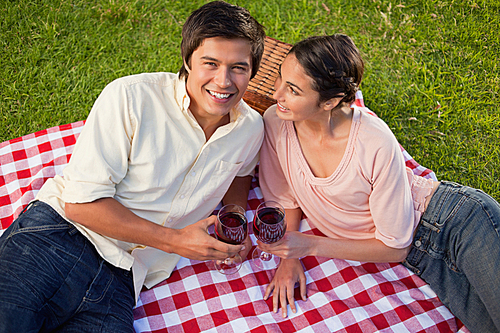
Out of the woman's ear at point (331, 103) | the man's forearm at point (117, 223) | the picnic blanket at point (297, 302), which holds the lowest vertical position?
the picnic blanket at point (297, 302)

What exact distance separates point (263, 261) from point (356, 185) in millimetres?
1008

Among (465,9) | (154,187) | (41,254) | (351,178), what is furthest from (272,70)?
(465,9)

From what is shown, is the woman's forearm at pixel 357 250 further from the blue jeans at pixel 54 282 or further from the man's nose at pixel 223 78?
the blue jeans at pixel 54 282

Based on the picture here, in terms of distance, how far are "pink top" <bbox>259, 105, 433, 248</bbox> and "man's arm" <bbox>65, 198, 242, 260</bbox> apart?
0.85 m

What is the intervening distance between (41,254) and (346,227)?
212 cm

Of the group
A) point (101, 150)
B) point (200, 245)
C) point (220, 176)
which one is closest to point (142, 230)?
point (200, 245)

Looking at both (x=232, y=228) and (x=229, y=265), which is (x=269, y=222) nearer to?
(x=232, y=228)

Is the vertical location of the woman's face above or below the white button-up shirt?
above

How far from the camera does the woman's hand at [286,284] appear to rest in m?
3.07

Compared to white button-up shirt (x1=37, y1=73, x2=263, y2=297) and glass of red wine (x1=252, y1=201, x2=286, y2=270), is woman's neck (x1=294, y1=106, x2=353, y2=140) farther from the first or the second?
glass of red wine (x1=252, y1=201, x2=286, y2=270)

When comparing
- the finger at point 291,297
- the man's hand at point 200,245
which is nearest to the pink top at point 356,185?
the finger at point 291,297

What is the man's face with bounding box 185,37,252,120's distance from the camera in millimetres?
2543

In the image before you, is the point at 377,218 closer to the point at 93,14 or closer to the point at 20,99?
the point at 20,99

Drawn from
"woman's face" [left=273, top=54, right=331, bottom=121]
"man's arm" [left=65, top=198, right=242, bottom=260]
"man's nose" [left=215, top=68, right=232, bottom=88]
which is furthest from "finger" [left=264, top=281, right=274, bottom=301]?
"man's nose" [left=215, top=68, right=232, bottom=88]
